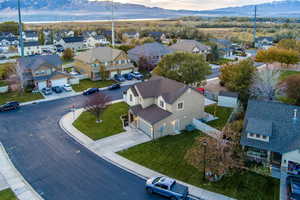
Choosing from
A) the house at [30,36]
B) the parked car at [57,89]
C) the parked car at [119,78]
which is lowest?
the parked car at [57,89]

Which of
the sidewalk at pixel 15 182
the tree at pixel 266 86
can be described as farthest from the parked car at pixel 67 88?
the tree at pixel 266 86

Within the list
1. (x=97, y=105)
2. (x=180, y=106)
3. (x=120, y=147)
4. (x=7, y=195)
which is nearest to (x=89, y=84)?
(x=97, y=105)

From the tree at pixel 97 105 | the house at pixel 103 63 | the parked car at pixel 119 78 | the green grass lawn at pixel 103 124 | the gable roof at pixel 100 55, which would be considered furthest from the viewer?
the gable roof at pixel 100 55

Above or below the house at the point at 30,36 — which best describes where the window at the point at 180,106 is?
below

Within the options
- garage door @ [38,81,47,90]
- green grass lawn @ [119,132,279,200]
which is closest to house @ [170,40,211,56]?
garage door @ [38,81,47,90]

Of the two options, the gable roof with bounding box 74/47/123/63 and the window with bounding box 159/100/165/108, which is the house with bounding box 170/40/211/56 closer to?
the gable roof with bounding box 74/47/123/63

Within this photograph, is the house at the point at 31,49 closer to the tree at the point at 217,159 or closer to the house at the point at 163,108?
the house at the point at 163,108

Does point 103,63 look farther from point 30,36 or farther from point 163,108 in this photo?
point 30,36
